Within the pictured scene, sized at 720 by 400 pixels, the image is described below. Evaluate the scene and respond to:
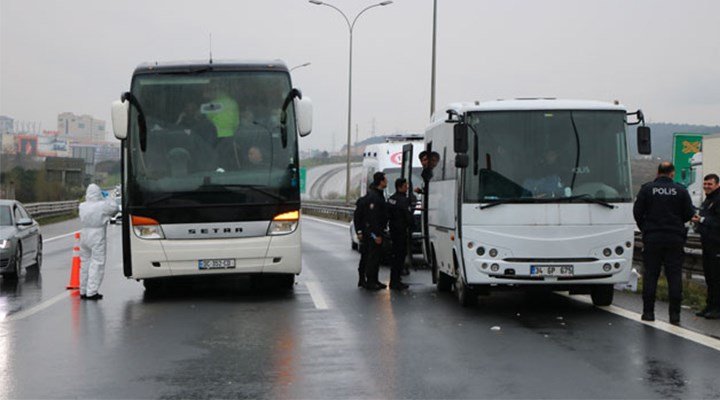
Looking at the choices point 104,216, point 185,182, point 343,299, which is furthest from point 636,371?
point 104,216

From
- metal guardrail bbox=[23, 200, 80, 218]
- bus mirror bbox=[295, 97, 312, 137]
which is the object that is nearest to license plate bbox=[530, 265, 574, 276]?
bus mirror bbox=[295, 97, 312, 137]

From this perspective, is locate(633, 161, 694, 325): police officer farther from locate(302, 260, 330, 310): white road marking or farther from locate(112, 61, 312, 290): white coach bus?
locate(112, 61, 312, 290): white coach bus

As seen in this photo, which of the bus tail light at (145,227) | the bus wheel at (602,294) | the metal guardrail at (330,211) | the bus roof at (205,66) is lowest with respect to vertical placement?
the metal guardrail at (330,211)

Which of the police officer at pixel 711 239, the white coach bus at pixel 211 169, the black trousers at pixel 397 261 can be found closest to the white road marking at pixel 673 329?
the police officer at pixel 711 239

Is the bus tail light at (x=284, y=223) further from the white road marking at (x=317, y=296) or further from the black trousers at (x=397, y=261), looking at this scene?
the black trousers at (x=397, y=261)

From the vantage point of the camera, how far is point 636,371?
845cm

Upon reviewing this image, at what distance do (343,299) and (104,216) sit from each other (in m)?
3.57

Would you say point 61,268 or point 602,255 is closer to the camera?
point 602,255

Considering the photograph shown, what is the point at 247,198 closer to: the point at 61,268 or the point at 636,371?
the point at 636,371

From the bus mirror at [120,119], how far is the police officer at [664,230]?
6.64 m

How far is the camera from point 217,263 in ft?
45.6

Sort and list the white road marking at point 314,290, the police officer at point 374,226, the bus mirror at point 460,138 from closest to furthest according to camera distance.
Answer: the bus mirror at point 460,138, the white road marking at point 314,290, the police officer at point 374,226

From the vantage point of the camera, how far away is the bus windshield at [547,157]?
40.9ft

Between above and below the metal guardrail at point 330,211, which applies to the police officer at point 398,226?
above
